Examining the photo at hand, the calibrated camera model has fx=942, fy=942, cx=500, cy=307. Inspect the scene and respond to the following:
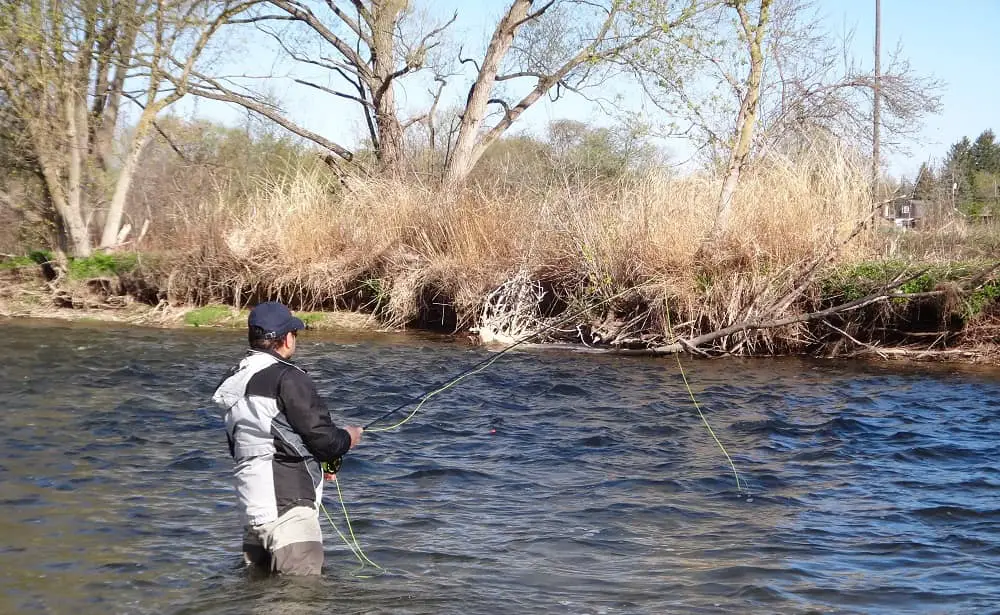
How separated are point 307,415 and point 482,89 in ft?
65.6

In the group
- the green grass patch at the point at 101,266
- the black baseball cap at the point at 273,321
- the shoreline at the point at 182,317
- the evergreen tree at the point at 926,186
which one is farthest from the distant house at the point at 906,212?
the green grass patch at the point at 101,266

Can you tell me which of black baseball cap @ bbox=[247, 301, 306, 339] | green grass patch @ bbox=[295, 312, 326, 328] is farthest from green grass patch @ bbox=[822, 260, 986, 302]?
black baseball cap @ bbox=[247, 301, 306, 339]

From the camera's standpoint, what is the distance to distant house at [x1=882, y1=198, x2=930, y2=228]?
49.7 feet

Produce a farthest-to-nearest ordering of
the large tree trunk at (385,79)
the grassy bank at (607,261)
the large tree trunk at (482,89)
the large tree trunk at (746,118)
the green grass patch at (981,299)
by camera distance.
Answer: the large tree trunk at (482,89) < the large tree trunk at (385,79) < the large tree trunk at (746,118) < the grassy bank at (607,261) < the green grass patch at (981,299)

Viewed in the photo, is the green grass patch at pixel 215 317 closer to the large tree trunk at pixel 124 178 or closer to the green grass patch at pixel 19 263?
the large tree trunk at pixel 124 178

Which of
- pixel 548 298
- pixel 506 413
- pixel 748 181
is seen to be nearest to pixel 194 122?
pixel 548 298

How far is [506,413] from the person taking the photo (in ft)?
32.2

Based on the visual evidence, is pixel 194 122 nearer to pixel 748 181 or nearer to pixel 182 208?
pixel 182 208

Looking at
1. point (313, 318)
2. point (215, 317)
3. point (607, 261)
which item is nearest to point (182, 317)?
point (215, 317)

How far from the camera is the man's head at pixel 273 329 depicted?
4832mm

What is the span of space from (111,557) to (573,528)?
2.85m

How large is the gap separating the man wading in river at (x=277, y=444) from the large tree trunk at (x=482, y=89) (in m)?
18.4

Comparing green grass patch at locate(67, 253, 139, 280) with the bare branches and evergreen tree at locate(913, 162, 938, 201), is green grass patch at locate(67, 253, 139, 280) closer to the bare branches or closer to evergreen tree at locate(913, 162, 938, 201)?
the bare branches

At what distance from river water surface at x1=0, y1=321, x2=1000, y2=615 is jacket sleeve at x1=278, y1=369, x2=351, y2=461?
0.80 meters
